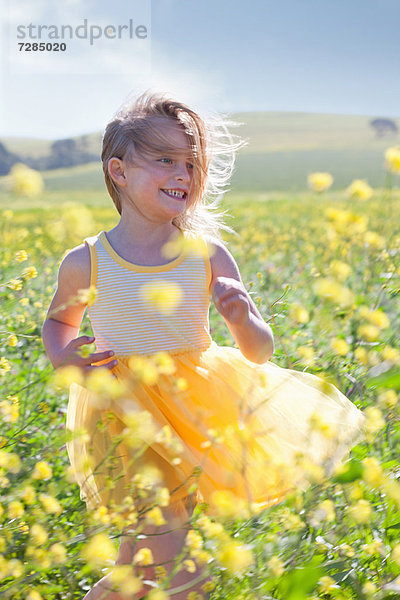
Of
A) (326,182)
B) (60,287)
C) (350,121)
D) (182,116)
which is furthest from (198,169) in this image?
(350,121)

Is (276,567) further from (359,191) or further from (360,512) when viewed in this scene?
(359,191)

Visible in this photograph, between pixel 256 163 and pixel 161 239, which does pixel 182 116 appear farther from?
pixel 256 163

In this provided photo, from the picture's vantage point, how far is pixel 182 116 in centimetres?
197

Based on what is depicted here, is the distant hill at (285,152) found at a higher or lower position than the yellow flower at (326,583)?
lower

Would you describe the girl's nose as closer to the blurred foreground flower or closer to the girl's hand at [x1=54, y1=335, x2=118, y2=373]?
the blurred foreground flower

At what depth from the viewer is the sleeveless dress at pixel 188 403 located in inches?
63.9

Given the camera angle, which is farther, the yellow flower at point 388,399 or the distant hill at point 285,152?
the distant hill at point 285,152

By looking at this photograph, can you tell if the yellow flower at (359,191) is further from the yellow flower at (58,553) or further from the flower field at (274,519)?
the yellow flower at (58,553)

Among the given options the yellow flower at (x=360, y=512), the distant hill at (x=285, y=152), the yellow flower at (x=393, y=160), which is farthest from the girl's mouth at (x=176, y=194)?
the distant hill at (x=285, y=152)

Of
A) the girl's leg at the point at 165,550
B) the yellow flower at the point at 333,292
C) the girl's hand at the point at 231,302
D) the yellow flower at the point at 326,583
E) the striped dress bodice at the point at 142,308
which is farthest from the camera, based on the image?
the striped dress bodice at the point at 142,308

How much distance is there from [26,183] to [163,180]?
17.7 inches

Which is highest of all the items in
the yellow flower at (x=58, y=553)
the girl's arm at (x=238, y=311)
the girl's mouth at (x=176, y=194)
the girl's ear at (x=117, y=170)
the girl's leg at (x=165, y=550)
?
the girl's ear at (x=117, y=170)

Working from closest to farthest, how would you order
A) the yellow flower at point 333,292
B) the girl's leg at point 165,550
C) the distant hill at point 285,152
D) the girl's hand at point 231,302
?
the yellow flower at point 333,292
the girl's hand at point 231,302
the girl's leg at point 165,550
the distant hill at point 285,152

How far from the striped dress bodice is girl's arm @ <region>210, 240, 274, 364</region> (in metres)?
0.08
